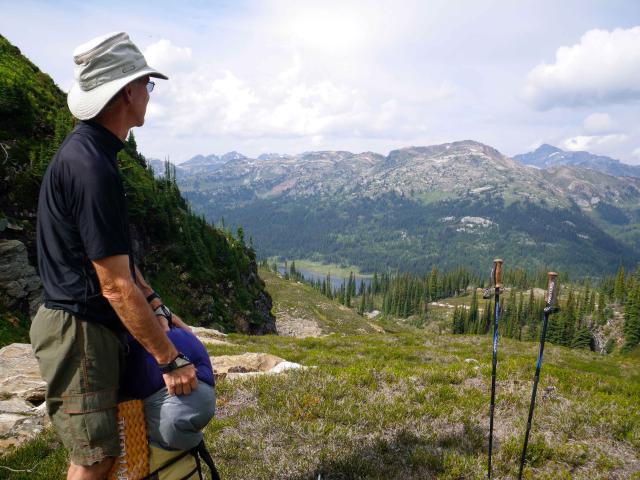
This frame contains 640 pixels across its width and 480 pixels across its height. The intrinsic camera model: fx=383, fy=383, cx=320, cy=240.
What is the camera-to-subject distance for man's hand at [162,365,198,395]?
13.1ft

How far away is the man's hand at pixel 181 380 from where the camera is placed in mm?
3996

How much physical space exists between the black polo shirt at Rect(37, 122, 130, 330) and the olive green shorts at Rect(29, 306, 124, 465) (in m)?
0.15

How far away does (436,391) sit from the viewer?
987 cm

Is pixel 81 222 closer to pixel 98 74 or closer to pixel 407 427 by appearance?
pixel 98 74

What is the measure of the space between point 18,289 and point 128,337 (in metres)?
19.3

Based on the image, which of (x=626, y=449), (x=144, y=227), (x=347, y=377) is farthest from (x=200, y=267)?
(x=626, y=449)

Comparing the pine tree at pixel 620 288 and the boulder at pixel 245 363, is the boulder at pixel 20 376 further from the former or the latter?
the pine tree at pixel 620 288

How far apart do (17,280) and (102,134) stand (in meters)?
19.7

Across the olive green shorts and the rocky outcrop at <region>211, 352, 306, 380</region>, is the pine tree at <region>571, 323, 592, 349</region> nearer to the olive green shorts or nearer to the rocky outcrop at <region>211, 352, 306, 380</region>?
the rocky outcrop at <region>211, 352, 306, 380</region>

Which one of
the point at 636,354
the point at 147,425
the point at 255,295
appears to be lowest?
the point at 636,354

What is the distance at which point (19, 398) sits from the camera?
986 centimetres

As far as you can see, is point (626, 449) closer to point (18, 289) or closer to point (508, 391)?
point (508, 391)

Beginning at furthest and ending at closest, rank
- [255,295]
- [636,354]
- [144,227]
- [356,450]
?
[636,354] < [255,295] < [144,227] < [356,450]

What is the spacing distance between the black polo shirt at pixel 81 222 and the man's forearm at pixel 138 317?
28 cm
